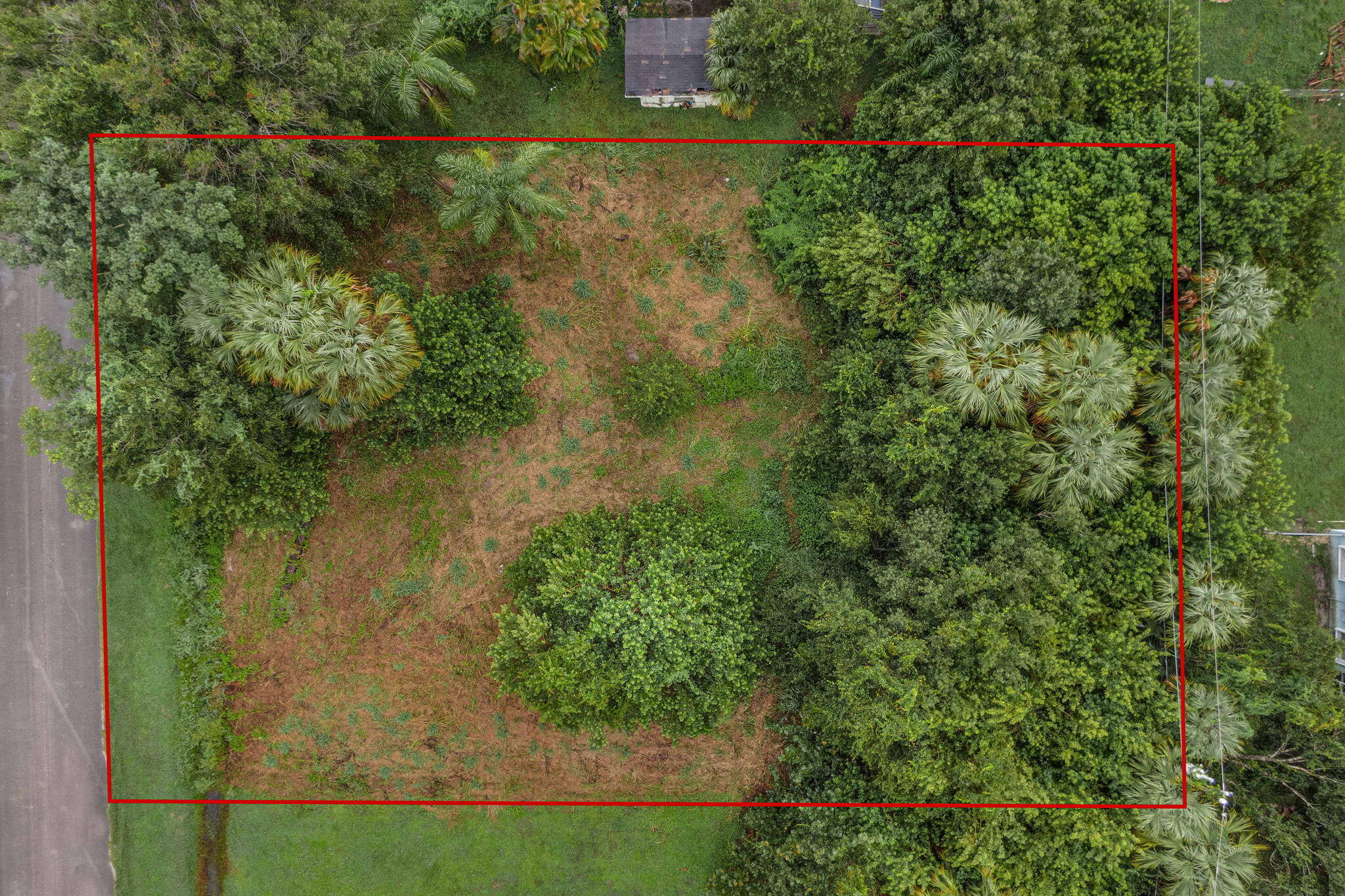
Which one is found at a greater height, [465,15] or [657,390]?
[465,15]

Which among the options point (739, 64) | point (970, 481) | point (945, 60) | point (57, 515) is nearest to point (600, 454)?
point (970, 481)

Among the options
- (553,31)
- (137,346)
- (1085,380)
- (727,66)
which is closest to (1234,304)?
(1085,380)

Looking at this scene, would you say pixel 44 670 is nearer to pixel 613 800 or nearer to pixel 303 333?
pixel 303 333

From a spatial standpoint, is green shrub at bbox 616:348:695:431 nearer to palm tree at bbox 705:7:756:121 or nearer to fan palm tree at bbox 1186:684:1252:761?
palm tree at bbox 705:7:756:121

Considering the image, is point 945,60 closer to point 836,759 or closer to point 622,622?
point 622,622

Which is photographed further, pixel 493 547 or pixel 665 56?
pixel 493 547

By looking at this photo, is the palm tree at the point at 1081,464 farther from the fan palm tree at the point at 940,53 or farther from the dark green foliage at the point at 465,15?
the dark green foliage at the point at 465,15
